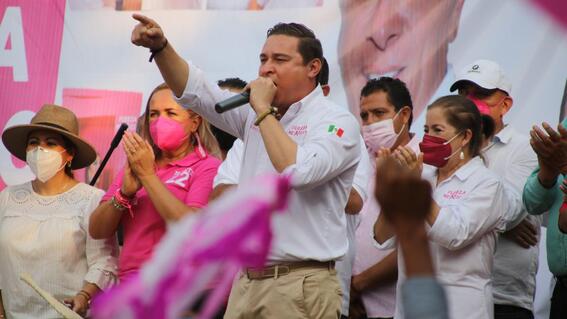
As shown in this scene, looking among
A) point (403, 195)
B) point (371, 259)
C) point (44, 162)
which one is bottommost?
point (371, 259)

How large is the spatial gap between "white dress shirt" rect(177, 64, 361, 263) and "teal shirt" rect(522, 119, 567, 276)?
2.92 feet

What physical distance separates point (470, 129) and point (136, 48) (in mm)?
1921

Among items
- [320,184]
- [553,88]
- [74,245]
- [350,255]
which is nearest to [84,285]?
[74,245]

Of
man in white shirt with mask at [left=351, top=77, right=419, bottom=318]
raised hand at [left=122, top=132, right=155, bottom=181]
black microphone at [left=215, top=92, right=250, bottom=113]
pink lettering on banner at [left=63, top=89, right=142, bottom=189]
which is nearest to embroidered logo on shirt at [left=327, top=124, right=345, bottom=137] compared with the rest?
black microphone at [left=215, top=92, right=250, bottom=113]

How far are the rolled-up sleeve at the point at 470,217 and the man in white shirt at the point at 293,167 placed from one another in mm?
496

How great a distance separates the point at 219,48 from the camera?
5.27m

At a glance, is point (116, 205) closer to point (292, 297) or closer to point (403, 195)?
point (292, 297)

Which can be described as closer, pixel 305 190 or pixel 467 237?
pixel 305 190

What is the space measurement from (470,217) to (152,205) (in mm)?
1257

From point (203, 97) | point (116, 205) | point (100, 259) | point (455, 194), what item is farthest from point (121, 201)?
point (455, 194)

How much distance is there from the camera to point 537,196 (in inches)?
A: 161

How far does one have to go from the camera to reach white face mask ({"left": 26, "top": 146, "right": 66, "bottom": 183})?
459 cm

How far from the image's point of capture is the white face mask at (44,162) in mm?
4590

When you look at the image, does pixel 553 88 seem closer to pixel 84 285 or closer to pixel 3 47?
pixel 84 285
